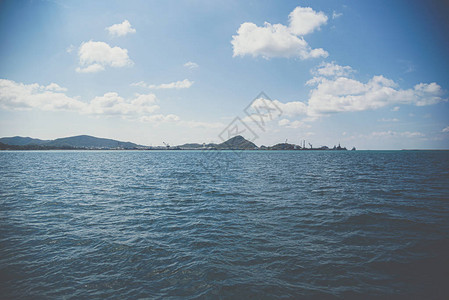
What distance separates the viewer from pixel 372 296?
23.9ft

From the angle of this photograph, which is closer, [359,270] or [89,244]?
[359,270]

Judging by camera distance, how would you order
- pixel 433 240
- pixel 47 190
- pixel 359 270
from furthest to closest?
pixel 47 190, pixel 433 240, pixel 359 270

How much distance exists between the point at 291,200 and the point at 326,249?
32.9 feet

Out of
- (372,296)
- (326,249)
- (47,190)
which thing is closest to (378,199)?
(326,249)

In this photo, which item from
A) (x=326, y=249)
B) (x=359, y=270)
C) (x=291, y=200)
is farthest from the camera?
(x=291, y=200)

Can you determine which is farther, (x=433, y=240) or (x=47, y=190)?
(x=47, y=190)

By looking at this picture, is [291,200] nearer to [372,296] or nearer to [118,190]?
[372,296]

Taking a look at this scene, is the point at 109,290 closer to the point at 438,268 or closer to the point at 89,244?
the point at 89,244

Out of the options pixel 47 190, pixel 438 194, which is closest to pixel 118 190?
pixel 47 190

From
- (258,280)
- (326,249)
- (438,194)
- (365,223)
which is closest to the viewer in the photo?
(258,280)

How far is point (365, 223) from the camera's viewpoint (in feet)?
47.0

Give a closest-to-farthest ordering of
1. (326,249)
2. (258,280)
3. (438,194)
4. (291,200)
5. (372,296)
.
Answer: (372,296), (258,280), (326,249), (291,200), (438,194)

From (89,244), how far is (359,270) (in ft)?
45.6

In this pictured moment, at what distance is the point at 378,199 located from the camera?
2092 cm
